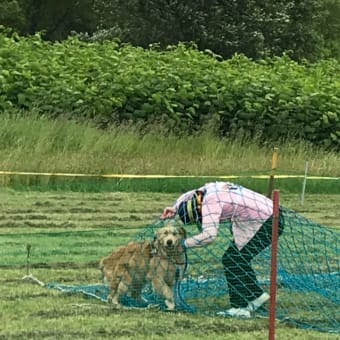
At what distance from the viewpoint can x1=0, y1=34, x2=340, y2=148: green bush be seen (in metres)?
21.6

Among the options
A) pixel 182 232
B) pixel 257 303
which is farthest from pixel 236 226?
pixel 257 303

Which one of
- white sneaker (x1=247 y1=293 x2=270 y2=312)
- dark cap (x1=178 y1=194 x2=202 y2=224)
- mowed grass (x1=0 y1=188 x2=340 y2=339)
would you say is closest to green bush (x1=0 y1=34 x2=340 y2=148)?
mowed grass (x1=0 y1=188 x2=340 y2=339)

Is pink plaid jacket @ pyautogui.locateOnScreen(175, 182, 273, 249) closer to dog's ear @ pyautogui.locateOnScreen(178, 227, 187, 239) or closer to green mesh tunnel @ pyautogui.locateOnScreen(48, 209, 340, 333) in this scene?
dog's ear @ pyautogui.locateOnScreen(178, 227, 187, 239)

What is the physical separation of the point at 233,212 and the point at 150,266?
76 cm

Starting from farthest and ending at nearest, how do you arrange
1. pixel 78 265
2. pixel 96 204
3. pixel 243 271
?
pixel 96 204 < pixel 78 265 < pixel 243 271

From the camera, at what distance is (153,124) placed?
21562mm

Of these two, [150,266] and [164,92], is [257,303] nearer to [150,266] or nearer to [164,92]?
[150,266]

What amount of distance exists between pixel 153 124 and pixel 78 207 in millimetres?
6726

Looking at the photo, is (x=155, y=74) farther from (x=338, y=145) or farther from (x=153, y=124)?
(x=338, y=145)

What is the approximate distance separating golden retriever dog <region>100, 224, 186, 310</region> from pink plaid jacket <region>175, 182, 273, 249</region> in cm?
15

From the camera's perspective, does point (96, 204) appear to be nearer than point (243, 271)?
No

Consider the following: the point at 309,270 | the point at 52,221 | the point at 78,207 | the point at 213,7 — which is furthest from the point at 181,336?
the point at 213,7

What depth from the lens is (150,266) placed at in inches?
308

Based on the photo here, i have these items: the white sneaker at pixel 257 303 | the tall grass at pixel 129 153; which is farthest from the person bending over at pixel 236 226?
the tall grass at pixel 129 153
